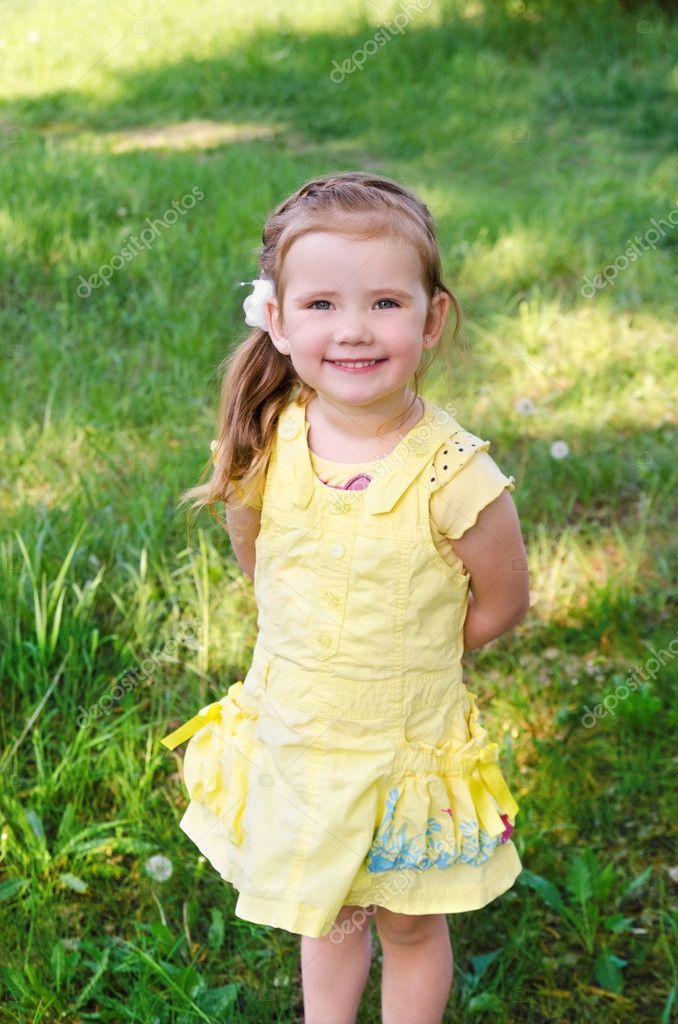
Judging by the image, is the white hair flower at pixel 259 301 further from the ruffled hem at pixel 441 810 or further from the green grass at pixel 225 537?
the ruffled hem at pixel 441 810

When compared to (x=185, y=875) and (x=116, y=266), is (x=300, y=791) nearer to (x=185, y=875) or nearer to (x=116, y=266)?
(x=185, y=875)

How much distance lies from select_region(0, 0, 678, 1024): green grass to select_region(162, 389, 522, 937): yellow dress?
29cm

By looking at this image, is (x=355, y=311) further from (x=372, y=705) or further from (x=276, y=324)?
(x=372, y=705)

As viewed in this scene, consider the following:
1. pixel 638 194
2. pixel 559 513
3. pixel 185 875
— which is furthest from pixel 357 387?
pixel 638 194

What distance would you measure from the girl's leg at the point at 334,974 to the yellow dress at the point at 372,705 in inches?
8.5

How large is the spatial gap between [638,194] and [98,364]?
258 centimetres

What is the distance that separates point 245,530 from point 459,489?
0.41 meters

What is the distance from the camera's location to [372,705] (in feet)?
5.23

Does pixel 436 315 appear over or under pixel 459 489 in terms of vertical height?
over

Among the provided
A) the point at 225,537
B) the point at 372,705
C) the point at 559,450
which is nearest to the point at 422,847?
the point at 372,705

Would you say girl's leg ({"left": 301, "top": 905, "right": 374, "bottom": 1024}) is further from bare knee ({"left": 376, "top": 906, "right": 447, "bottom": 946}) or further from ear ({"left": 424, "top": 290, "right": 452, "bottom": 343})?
ear ({"left": 424, "top": 290, "right": 452, "bottom": 343})

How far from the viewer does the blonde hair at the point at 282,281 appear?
4.99 feet

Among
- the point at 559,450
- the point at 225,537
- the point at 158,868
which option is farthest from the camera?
the point at 559,450

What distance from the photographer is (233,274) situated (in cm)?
403
